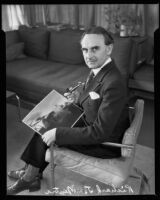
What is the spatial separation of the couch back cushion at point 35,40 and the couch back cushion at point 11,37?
0.21 ft

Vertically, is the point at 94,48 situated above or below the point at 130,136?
above

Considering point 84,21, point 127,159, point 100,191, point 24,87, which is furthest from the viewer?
point 84,21

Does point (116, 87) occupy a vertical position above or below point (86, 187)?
above

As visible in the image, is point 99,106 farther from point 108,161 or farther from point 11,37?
point 11,37

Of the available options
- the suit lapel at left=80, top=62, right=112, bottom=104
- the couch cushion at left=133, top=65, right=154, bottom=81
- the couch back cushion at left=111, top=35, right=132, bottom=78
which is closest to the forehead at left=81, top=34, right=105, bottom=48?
the suit lapel at left=80, top=62, right=112, bottom=104

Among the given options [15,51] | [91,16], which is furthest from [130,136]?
[91,16]

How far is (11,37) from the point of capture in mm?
3301

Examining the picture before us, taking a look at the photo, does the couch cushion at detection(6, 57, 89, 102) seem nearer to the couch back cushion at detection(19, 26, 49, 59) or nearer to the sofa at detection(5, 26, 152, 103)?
the sofa at detection(5, 26, 152, 103)

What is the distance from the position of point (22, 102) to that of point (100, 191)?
58.7 inches

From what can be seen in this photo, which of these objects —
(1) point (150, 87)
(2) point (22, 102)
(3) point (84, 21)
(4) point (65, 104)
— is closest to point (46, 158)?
(4) point (65, 104)

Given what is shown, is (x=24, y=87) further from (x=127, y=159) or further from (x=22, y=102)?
(x=127, y=159)

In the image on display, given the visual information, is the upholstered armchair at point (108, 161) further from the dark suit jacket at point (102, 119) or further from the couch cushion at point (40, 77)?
the couch cushion at point (40, 77)

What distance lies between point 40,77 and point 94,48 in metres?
1.62

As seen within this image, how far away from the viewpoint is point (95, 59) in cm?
132
